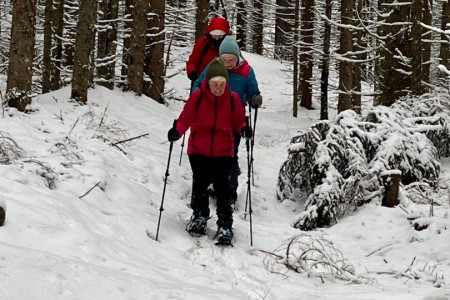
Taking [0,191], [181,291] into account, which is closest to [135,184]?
[0,191]

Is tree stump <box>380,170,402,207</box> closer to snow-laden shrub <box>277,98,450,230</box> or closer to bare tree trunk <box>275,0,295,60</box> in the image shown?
snow-laden shrub <box>277,98,450,230</box>

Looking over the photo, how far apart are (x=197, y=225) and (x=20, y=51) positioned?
418 cm

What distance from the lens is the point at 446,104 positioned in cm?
825

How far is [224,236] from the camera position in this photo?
5113 mm

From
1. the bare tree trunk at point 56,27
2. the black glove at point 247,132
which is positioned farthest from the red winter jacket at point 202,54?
the bare tree trunk at point 56,27

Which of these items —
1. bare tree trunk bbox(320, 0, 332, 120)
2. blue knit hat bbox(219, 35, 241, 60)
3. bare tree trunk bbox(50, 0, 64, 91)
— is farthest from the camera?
bare tree trunk bbox(320, 0, 332, 120)

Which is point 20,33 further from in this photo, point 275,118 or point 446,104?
point 275,118

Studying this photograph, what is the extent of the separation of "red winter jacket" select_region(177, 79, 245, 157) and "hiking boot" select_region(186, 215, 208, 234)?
0.71 meters

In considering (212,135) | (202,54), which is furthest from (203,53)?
(212,135)

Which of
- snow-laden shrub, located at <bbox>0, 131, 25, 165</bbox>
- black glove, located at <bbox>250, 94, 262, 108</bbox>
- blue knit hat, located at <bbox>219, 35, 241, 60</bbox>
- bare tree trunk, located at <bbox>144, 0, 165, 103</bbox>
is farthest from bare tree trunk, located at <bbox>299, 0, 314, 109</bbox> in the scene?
snow-laden shrub, located at <bbox>0, 131, 25, 165</bbox>

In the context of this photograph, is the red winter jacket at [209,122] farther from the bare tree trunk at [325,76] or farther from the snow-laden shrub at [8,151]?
the bare tree trunk at [325,76]

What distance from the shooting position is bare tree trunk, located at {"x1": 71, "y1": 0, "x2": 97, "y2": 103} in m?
8.79

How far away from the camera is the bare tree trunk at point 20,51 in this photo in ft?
24.3

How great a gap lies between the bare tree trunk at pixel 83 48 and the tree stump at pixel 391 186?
544 cm
